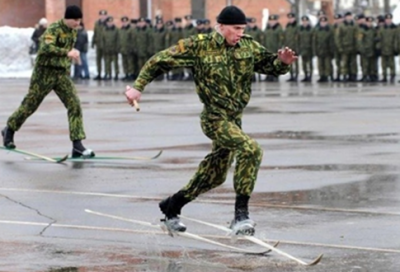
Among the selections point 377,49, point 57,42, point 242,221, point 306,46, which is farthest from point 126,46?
point 242,221

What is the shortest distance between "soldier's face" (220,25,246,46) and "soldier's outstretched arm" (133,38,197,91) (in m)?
0.25

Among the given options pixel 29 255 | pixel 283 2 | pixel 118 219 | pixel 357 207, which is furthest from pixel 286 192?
pixel 283 2

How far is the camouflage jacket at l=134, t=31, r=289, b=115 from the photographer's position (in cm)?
948

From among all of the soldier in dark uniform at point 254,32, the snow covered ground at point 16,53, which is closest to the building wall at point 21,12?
the snow covered ground at point 16,53

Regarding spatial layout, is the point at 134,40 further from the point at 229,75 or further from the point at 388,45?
the point at 229,75

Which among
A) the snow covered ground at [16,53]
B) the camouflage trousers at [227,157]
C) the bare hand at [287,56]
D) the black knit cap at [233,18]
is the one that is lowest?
the snow covered ground at [16,53]

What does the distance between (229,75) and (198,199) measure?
9.14 ft

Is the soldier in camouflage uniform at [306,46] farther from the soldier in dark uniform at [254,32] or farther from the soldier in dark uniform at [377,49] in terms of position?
the soldier in dark uniform at [377,49]

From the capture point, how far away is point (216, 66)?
9.47 meters

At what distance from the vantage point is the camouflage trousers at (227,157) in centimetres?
941

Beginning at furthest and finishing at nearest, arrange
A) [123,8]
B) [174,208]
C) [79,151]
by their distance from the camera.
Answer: [123,8] < [79,151] < [174,208]

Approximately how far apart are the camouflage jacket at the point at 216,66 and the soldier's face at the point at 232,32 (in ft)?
0.19

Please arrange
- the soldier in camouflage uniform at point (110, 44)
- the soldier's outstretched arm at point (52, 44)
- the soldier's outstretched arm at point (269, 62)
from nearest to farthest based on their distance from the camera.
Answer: the soldier's outstretched arm at point (269, 62), the soldier's outstretched arm at point (52, 44), the soldier in camouflage uniform at point (110, 44)

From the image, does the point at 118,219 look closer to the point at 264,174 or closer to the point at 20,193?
the point at 20,193
